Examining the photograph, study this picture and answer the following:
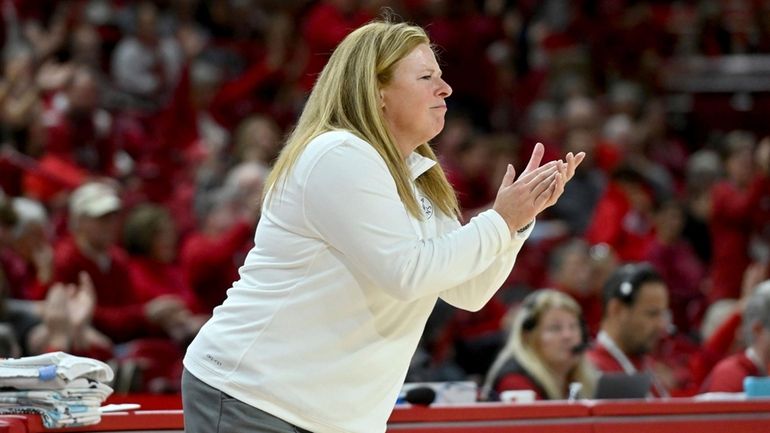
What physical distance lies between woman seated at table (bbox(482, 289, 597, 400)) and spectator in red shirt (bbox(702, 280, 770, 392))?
0.49 metres

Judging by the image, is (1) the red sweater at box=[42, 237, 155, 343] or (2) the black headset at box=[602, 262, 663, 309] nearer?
(2) the black headset at box=[602, 262, 663, 309]

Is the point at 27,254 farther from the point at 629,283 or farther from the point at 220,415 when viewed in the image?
the point at 220,415

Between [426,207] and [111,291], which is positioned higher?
[426,207]

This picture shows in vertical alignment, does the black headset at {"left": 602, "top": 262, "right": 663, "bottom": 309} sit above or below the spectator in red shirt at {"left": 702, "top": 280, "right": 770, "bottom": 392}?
above

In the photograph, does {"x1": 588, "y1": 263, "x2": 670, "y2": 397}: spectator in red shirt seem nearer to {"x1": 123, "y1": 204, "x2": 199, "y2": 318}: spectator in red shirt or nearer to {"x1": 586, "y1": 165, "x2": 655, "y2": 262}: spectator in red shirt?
{"x1": 123, "y1": 204, "x2": 199, "y2": 318}: spectator in red shirt

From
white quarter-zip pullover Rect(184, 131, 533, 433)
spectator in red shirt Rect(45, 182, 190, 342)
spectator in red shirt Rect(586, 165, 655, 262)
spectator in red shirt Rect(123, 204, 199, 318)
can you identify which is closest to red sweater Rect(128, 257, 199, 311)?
spectator in red shirt Rect(123, 204, 199, 318)

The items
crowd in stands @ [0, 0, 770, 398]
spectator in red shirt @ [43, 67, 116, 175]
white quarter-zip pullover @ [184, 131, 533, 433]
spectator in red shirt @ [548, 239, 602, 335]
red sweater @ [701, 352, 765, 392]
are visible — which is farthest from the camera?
spectator in red shirt @ [43, 67, 116, 175]

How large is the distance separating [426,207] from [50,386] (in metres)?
1.04

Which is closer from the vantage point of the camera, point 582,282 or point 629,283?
point 629,283

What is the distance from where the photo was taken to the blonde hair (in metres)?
2.72

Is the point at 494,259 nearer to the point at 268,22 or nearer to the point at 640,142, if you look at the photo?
the point at 640,142

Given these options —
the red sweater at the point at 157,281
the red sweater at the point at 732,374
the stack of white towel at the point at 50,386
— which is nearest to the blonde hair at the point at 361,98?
the stack of white towel at the point at 50,386

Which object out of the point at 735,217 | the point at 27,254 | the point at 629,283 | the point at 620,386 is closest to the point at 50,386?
the point at 620,386

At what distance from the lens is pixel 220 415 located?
265cm
